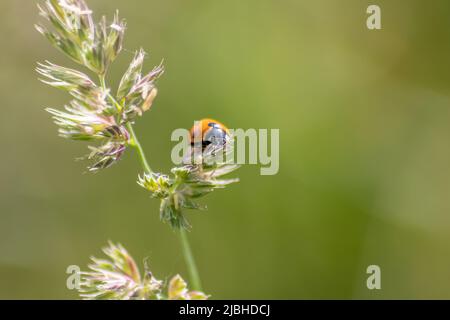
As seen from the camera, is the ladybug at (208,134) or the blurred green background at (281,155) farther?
the blurred green background at (281,155)

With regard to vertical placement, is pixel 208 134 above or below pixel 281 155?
below

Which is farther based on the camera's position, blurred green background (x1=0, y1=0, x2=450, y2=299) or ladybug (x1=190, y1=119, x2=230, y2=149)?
blurred green background (x1=0, y1=0, x2=450, y2=299)

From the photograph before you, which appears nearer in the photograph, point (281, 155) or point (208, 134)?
point (208, 134)

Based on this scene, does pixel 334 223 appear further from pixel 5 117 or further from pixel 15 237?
pixel 5 117
